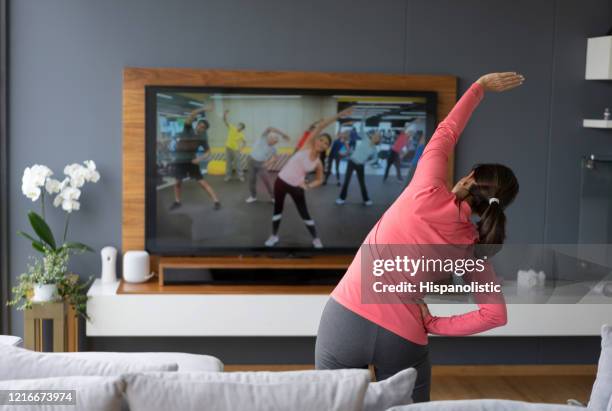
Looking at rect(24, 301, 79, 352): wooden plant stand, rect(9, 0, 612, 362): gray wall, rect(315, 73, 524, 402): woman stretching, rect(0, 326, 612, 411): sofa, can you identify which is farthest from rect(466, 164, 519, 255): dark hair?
rect(24, 301, 79, 352): wooden plant stand

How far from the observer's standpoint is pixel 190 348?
198 inches

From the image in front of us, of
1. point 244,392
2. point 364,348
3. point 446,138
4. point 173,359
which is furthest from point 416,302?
point 173,359

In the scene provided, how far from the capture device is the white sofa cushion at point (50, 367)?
236cm

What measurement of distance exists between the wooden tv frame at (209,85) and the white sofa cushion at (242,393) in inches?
104

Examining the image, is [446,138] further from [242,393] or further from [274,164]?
A: [274,164]

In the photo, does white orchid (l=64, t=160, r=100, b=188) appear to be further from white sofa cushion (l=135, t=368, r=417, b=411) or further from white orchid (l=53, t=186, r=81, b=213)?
white sofa cushion (l=135, t=368, r=417, b=411)

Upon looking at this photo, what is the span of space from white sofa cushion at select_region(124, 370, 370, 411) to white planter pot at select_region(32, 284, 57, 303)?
249 centimetres

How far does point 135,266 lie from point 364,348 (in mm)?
2497

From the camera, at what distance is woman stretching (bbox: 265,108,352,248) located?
4.96 metres

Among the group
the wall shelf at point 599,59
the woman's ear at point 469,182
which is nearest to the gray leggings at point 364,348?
the woman's ear at point 469,182

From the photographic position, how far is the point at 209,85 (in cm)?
487

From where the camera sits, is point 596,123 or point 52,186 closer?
point 52,186

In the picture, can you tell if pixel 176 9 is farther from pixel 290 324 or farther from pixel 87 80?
pixel 290 324

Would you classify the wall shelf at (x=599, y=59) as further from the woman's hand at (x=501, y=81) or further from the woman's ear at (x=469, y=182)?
the woman's ear at (x=469, y=182)
